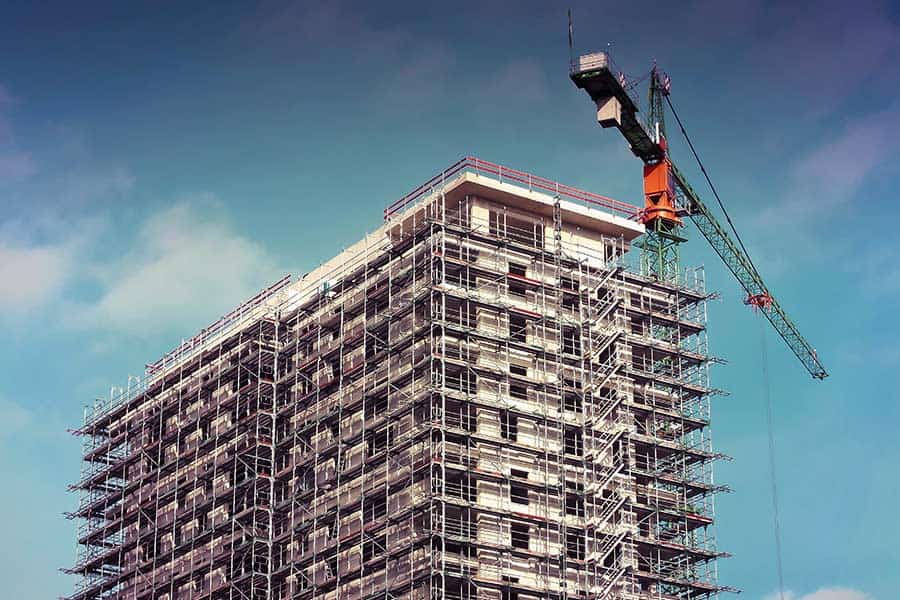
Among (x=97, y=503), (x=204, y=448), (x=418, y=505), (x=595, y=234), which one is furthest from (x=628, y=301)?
(x=97, y=503)

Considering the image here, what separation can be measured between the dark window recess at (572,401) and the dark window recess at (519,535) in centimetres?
828

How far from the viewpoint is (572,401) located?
99.9m

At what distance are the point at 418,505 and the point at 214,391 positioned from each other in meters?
26.9

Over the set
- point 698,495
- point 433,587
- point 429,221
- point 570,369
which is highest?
point 429,221

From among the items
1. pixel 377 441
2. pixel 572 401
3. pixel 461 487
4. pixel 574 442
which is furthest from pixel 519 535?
pixel 377 441

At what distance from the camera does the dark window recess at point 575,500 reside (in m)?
97.0

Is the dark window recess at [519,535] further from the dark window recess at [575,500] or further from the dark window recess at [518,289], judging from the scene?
the dark window recess at [518,289]

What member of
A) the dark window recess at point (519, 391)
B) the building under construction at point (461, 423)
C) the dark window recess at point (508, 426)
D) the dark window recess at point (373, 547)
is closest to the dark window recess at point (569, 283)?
the building under construction at point (461, 423)

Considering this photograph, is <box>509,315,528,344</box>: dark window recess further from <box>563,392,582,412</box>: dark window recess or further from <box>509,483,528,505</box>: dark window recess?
<box>509,483,528,505</box>: dark window recess

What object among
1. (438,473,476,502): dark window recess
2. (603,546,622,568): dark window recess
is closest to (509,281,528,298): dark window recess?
(438,473,476,502): dark window recess

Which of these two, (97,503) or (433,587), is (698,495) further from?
(97,503)

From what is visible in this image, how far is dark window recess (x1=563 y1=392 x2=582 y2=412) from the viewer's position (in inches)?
3910

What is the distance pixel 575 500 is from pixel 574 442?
3.37 m

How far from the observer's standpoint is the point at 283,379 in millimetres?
106562
